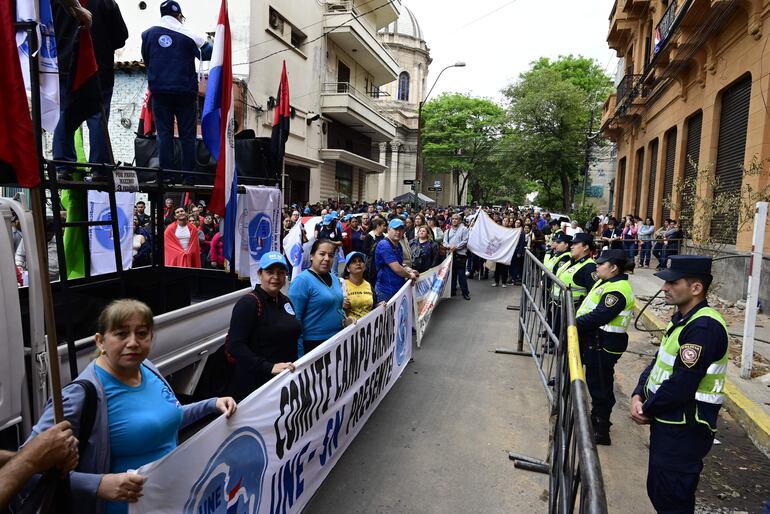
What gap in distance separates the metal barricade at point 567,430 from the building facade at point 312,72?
9605 millimetres

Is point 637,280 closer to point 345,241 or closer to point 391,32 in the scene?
point 345,241

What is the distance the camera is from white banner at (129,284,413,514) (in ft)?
7.25

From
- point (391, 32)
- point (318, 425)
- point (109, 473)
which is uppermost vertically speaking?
point (391, 32)

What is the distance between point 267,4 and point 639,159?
17.4m

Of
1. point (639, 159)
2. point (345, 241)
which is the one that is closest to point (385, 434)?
point (345, 241)

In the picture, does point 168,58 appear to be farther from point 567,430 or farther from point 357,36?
point 357,36

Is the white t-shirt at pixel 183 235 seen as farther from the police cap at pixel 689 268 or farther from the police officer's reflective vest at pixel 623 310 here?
the police cap at pixel 689 268

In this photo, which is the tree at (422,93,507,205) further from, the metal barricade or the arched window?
the metal barricade

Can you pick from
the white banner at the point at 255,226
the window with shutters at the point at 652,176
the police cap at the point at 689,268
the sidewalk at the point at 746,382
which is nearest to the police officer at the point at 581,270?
the sidewalk at the point at 746,382

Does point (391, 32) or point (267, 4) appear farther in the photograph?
point (391, 32)

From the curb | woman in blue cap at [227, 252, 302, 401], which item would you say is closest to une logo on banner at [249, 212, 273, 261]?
woman in blue cap at [227, 252, 302, 401]

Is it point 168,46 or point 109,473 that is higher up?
point 168,46

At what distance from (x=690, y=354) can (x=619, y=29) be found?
2609 centimetres

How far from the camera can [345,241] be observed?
41.4 feet
